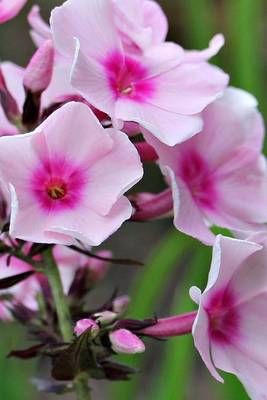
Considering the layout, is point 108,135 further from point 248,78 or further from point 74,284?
point 248,78

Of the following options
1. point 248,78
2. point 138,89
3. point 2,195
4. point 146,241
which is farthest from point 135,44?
point 146,241

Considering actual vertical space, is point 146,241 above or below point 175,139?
below

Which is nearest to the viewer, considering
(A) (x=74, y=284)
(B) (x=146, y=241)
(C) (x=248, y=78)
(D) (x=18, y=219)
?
(D) (x=18, y=219)

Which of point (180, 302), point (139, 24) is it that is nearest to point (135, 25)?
point (139, 24)

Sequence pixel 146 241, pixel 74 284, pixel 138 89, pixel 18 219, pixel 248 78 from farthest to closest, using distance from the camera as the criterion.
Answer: pixel 146 241, pixel 248 78, pixel 74 284, pixel 138 89, pixel 18 219

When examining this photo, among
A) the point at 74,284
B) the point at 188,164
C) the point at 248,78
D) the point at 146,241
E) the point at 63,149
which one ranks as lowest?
the point at 146,241

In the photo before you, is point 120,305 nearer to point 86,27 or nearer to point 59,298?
point 59,298

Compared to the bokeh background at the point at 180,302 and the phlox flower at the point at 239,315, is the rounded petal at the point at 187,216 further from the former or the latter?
the bokeh background at the point at 180,302
